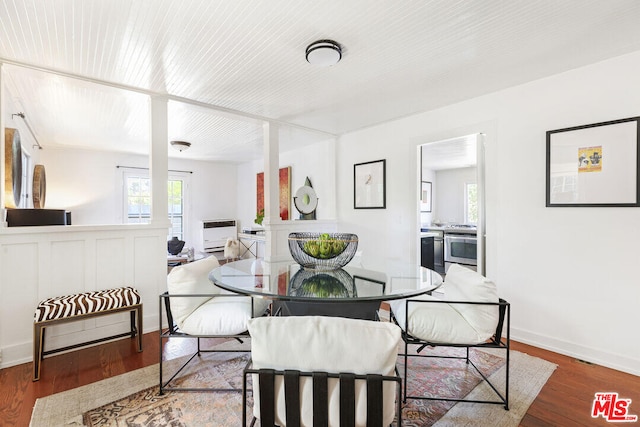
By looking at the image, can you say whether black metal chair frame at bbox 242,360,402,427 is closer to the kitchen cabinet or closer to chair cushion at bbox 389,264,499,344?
chair cushion at bbox 389,264,499,344

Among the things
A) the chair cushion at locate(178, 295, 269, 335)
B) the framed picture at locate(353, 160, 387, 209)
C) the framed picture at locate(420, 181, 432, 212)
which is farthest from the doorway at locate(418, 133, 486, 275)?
the chair cushion at locate(178, 295, 269, 335)

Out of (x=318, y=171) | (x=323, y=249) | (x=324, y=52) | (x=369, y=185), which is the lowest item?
(x=323, y=249)

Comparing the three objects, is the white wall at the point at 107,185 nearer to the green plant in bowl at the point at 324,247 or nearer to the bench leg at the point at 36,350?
the bench leg at the point at 36,350

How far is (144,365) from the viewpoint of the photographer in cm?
228

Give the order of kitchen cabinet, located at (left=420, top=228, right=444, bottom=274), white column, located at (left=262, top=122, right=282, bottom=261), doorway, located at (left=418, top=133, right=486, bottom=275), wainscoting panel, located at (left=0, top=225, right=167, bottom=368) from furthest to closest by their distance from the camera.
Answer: kitchen cabinet, located at (left=420, top=228, right=444, bottom=274)
doorway, located at (left=418, top=133, right=486, bottom=275)
white column, located at (left=262, top=122, right=282, bottom=261)
wainscoting panel, located at (left=0, top=225, right=167, bottom=368)

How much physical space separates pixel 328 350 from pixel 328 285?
2.54 ft

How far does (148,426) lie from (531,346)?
302 cm

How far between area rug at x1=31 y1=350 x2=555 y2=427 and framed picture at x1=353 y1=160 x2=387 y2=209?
228 cm

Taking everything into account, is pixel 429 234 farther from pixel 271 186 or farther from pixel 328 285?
pixel 328 285

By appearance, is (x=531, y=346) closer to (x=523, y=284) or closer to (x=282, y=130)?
(x=523, y=284)

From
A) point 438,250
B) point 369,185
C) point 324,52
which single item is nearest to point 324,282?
point 324,52

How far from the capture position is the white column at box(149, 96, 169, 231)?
2926 millimetres

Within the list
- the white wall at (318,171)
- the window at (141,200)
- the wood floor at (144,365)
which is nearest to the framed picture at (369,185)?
the white wall at (318,171)

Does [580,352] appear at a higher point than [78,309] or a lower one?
lower
